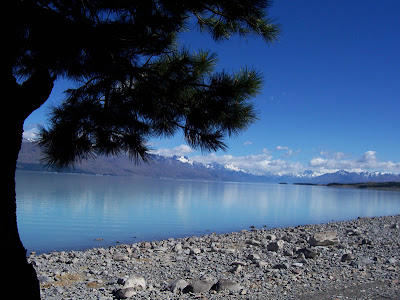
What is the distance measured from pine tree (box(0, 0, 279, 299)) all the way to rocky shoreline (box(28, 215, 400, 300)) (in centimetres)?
304

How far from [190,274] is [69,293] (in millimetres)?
2825

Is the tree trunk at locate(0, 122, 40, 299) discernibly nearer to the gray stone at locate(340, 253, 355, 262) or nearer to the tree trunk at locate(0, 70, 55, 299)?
the tree trunk at locate(0, 70, 55, 299)

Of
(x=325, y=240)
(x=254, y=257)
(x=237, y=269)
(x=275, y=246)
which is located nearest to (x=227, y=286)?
(x=237, y=269)

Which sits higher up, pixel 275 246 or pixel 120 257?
pixel 275 246

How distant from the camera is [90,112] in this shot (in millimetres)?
4977

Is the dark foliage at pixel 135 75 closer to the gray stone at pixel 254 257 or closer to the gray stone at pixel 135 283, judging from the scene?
the gray stone at pixel 135 283

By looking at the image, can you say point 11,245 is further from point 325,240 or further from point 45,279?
point 325,240

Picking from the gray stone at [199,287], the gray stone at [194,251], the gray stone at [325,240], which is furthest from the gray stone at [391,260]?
the gray stone at [194,251]

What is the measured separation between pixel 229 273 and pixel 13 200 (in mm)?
6539

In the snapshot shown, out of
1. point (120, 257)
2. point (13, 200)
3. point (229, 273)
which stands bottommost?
point (120, 257)

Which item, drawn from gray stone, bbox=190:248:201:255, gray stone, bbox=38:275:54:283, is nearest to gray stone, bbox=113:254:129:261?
gray stone, bbox=190:248:201:255

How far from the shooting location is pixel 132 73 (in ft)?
16.5

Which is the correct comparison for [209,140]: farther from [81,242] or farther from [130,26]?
[81,242]

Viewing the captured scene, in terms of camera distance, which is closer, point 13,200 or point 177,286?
point 13,200
